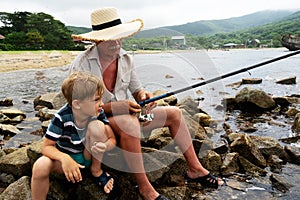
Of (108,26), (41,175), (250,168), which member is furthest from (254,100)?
(41,175)

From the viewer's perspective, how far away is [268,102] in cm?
768

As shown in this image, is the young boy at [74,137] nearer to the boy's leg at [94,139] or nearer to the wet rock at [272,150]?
the boy's leg at [94,139]

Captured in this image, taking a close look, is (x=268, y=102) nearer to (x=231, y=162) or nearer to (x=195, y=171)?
(x=231, y=162)

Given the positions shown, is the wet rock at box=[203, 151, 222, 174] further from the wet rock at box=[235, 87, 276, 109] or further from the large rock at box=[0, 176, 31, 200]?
the wet rock at box=[235, 87, 276, 109]

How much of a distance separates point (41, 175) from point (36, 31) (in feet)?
Result: 172

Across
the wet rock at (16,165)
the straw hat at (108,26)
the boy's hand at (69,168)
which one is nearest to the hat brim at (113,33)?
the straw hat at (108,26)

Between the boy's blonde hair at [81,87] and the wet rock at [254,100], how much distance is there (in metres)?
5.85

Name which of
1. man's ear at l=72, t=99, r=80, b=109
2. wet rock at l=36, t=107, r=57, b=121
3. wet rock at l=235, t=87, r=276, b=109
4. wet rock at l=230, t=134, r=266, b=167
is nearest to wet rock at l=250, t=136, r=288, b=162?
wet rock at l=230, t=134, r=266, b=167

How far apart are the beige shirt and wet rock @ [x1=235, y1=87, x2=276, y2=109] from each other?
15.9 feet

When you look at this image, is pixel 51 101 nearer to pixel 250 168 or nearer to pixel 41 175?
pixel 250 168

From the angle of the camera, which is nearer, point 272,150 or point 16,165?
point 16,165

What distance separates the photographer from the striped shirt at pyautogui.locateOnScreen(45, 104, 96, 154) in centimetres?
261

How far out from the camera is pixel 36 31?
5025 centimetres

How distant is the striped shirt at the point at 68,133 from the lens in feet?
8.57
